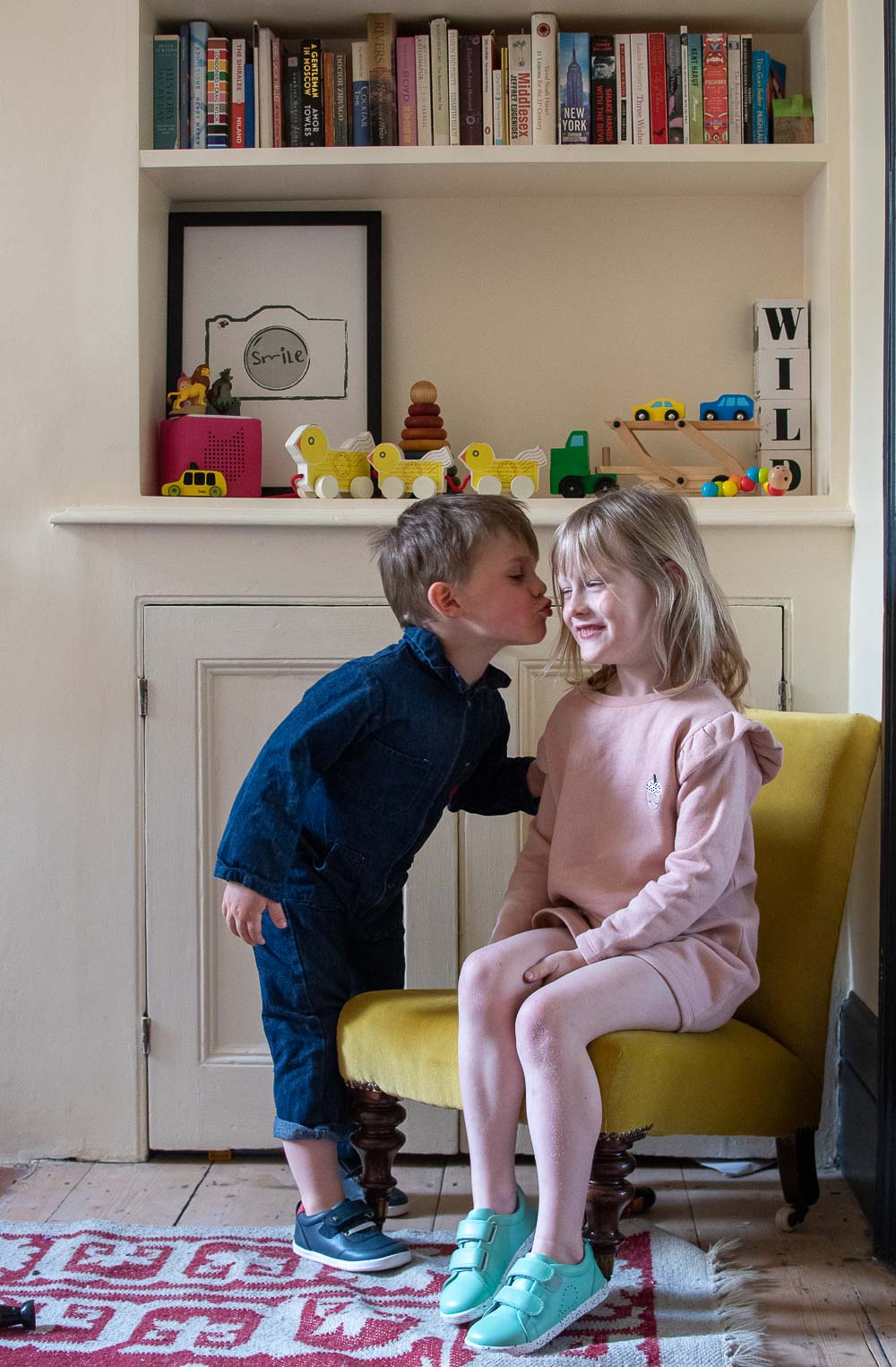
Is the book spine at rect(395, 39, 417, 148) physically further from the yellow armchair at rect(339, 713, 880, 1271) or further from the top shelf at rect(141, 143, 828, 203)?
the yellow armchair at rect(339, 713, 880, 1271)

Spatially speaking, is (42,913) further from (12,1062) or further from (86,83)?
(86,83)

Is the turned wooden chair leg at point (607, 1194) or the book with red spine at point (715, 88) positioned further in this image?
the book with red spine at point (715, 88)

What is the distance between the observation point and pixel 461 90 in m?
2.02

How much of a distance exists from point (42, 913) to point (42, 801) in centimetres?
17

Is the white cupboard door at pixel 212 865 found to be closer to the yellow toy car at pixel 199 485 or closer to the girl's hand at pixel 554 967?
the yellow toy car at pixel 199 485

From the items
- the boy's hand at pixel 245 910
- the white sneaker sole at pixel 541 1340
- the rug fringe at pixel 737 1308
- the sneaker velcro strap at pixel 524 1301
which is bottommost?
the rug fringe at pixel 737 1308

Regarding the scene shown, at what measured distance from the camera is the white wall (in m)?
1.96

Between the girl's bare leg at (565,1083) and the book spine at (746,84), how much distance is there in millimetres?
1369

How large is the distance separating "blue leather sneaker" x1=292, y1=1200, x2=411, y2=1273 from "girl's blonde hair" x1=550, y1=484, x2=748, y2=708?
29.8 inches

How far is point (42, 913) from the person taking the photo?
1.97 meters

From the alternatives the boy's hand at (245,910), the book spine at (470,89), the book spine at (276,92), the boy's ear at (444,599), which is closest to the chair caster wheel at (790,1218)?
the boy's hand at (245,910)

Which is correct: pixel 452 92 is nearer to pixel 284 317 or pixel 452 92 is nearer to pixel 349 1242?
pixel 284 317

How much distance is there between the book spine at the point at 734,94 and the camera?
6.57 ft

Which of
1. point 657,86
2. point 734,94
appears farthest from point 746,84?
point 657,86
